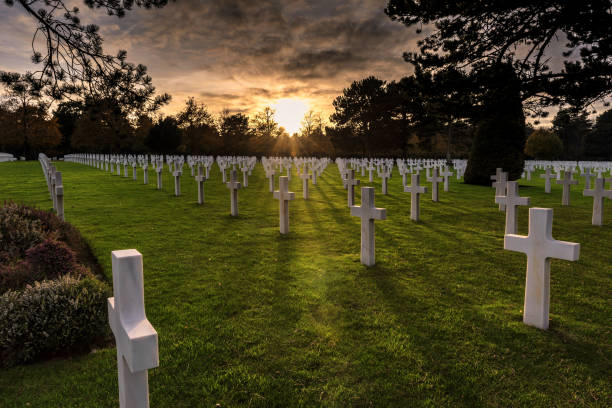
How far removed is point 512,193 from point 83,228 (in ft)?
30.6

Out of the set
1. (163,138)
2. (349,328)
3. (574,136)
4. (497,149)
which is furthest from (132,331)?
(574,136)

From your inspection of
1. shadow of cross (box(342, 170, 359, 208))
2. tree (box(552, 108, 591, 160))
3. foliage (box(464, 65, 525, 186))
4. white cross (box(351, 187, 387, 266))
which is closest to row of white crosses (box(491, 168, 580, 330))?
white cross (box(351, 187, 387, 266))

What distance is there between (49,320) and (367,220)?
398 centimetres

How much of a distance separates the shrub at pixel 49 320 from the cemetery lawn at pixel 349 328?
0.17m

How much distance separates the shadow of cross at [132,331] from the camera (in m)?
1.56

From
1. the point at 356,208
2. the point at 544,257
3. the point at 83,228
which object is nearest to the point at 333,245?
the point at 356,208

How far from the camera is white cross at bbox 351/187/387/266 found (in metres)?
5.43

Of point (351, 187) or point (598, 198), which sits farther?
point (351, 187)

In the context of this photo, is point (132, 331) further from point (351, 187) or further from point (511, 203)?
point (351, 187)

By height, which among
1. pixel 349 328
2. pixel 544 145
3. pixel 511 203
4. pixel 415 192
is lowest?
pixel 349 328

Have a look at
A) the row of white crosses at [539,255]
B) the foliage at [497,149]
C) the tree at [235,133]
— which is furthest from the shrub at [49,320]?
the tree at [235,133]

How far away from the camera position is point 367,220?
551 centimetres

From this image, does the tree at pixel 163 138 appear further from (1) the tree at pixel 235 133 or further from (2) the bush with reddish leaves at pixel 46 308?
(2) the bush with reddish leaves at pixel 46 308

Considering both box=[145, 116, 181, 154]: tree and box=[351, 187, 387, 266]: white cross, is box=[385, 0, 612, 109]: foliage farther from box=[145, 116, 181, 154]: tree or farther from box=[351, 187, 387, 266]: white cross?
box=[145, 116, 181, 154]: tree
